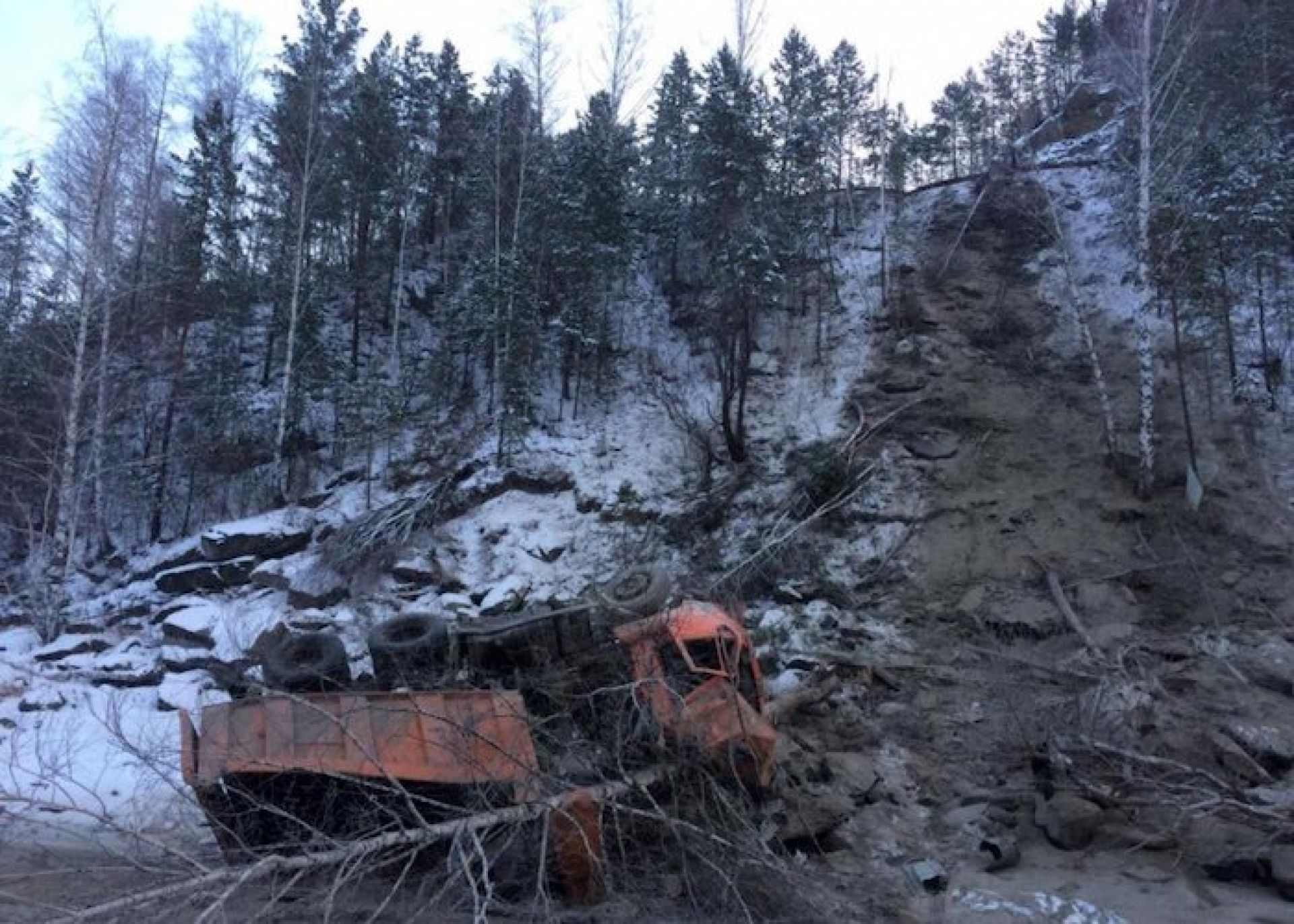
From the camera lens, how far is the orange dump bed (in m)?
6.56

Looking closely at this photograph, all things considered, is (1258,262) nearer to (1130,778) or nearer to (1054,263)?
(1054,263)

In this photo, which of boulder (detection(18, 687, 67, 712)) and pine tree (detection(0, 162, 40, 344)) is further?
pine tree (detection(0, 162, 40, 344))

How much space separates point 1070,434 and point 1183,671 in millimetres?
8327

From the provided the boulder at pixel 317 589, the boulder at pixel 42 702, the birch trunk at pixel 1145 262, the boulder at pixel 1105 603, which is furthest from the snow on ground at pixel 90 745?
the birch trunk at pixel 1145 262

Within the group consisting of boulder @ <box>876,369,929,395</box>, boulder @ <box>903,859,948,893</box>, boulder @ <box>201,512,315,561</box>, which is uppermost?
boulder @ <box>876,369,929,395</box>

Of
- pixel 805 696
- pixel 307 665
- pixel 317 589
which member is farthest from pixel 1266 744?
pixel 317 589

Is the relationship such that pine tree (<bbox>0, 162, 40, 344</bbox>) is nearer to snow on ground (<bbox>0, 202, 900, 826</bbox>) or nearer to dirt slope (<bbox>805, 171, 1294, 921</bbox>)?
snow on ground (<bbox>0, 202, 900, 826</bbox>)

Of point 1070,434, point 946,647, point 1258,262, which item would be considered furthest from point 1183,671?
point 1258,262

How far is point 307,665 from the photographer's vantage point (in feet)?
28.2

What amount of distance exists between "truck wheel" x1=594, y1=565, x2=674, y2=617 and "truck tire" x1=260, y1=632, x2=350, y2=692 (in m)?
2.76

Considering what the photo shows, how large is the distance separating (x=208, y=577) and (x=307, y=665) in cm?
1016

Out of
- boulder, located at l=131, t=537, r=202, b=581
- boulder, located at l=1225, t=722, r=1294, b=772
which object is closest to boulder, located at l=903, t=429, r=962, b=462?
boulder, located at l=1225, t=722, r=1294, b=772

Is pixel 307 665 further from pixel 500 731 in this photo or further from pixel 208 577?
pixel 208 577

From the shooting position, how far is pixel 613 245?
2459cm
